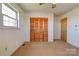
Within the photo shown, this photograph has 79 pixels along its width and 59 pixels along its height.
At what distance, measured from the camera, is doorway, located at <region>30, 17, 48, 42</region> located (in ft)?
23.6

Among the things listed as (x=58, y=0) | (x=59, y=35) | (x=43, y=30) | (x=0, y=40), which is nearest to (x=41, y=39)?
(x=43, y=30)

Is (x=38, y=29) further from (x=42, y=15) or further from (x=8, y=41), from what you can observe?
(x=8, y=41)

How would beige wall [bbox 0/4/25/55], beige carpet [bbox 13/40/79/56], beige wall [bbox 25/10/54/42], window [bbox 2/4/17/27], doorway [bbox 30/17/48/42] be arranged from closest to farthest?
beige wall [bbox 0/4/25/55], window [bbox 2/4/17/27], beige carpet [bbox 13/40/79/56], beige wall [bbox 25/10/54/42], doorway [bbox 30/17/48/42]

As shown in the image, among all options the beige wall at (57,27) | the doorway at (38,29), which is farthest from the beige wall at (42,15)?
the beige wall at (57,27)

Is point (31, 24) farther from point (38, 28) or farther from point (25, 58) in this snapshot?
point (25, 58)

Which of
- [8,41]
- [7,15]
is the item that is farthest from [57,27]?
[8,41]

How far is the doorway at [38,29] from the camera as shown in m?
7.19

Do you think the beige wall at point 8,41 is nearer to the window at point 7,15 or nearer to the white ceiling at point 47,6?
the window at point 7,15

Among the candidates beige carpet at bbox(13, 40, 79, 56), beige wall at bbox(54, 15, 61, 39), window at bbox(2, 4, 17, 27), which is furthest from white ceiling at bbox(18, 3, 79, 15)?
beige wall at bbox(54, 15, 61, 39)

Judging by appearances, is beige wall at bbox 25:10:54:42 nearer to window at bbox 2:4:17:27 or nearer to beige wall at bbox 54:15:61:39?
beige wall at bbox 54:15:61:39

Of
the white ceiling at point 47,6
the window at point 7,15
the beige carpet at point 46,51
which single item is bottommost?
the beige carpet at point 46,51

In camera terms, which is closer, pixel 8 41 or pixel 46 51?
pixel 8 41

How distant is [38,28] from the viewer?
23.8 ft

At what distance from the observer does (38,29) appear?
7.27m
